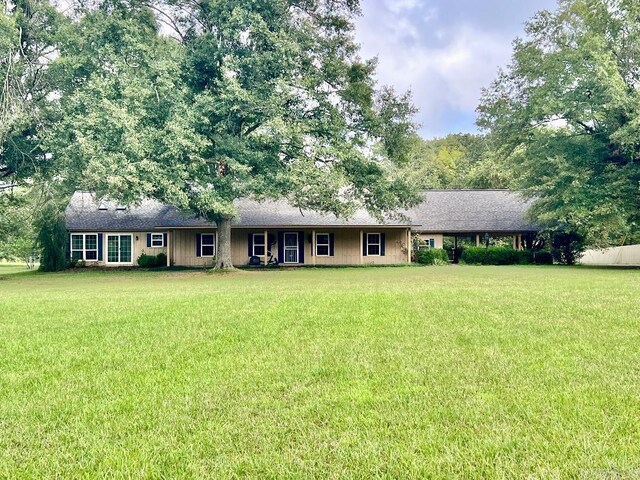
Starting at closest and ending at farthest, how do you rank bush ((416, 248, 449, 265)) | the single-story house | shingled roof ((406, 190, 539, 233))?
bush ((416, 248, 449, 265)) < the single-story house < shingled roof ((406, 190, 539, 233))

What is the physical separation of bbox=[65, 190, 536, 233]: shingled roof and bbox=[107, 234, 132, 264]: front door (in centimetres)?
65

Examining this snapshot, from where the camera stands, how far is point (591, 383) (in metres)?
3.75

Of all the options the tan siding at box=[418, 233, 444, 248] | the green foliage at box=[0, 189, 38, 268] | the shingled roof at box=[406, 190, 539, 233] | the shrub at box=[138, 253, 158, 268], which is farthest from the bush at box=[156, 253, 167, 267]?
the tan siding at box=[418, 233, 444, 248]

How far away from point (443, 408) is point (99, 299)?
875 centimetres

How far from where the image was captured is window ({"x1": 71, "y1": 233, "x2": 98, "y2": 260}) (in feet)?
89.4

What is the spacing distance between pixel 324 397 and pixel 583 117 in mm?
21112

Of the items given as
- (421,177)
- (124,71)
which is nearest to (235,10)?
(124,71)

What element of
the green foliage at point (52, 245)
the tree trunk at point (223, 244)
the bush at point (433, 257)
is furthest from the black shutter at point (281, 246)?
the green foliage at point (52, 245)

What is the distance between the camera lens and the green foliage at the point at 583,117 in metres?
19.7

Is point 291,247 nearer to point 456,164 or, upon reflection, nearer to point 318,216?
point 318,216

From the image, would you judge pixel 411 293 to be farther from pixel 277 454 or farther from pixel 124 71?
pixel 124 71

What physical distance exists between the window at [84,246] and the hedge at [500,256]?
21349 mm

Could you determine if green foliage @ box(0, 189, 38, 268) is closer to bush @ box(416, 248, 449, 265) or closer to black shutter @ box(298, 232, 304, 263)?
black shutter @ box(298, 232, 304, 263)

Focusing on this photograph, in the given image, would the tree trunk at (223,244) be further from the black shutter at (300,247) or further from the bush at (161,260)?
the bush at (161,260)
